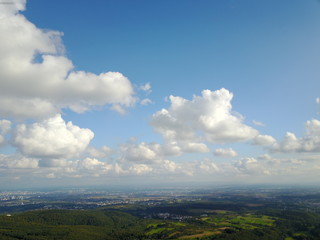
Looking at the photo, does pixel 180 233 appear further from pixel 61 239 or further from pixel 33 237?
pixel 33 237

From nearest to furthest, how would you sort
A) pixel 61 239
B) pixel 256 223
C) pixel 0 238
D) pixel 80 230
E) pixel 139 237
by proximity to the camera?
pixel 0 238
pixel 61 239
pixel 139 237
pixel 80 230
pixel 256 223

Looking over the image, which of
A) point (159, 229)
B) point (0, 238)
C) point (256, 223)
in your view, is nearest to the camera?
point (0, 238)

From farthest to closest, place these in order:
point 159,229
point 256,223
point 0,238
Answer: point 256,223, point 159,229, point 0,238

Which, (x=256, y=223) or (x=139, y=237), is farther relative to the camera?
(x=256, y=223)

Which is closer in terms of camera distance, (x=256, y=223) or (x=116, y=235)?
(x=116, y=235)

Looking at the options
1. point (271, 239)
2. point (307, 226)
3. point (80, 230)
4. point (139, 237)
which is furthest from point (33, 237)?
point (307, 226)

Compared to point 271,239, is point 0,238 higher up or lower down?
higher up

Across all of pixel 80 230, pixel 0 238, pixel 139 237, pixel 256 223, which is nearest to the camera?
pixel 0 238

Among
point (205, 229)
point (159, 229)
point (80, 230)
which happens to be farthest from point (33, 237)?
point (205, 229)

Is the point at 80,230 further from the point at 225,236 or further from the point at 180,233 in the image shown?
the point at 225,236
